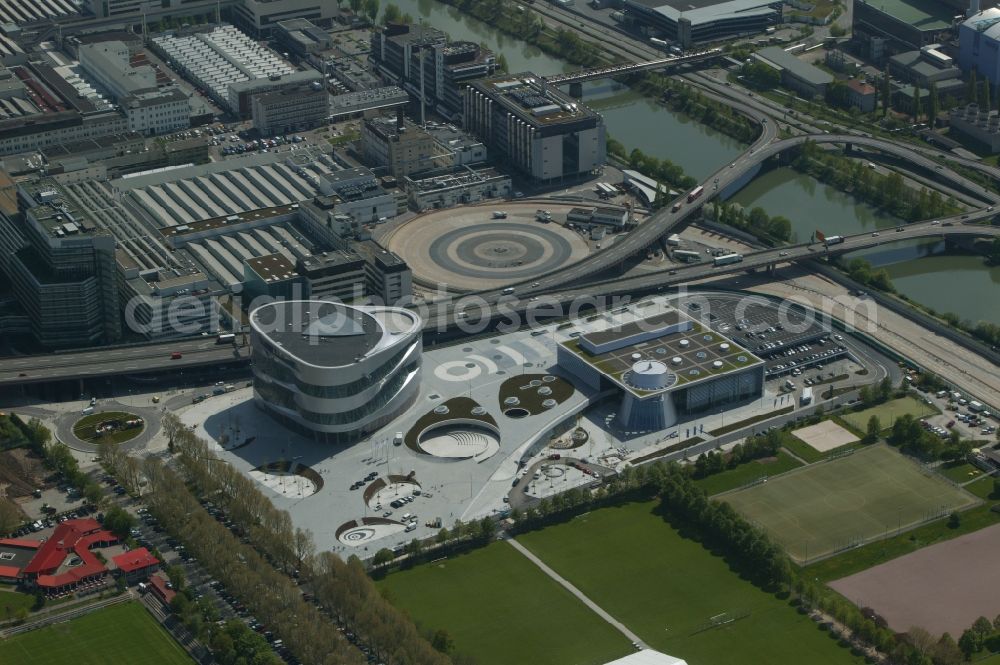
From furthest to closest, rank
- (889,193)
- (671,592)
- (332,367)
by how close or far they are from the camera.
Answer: (889,193) → (332,367) → (671,592)

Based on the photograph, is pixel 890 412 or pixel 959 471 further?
pixel 890 412

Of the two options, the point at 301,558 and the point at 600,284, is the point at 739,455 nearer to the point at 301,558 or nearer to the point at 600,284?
the point at 600,284

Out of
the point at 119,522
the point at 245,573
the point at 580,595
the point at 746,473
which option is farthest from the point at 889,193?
the point at 119,522

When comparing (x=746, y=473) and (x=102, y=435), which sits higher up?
(x=746, y=473)

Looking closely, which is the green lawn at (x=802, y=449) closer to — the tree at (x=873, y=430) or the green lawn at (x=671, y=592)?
the tree at (x=873, y=430)

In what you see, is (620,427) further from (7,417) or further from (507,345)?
(7,417)
